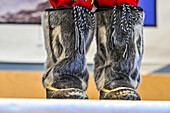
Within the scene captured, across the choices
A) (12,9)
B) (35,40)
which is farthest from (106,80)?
(12,9)

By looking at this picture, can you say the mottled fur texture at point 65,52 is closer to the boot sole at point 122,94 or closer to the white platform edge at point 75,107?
the boot sole at point 122,94

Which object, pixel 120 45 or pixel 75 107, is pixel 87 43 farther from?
pixel 75 107

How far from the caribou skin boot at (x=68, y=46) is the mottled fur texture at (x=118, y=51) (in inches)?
1.5

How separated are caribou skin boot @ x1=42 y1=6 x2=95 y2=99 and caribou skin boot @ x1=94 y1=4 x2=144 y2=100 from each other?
0.04 metres

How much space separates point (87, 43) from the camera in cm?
58

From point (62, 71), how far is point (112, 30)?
138 millimetres

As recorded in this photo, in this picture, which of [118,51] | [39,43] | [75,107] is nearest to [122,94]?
[118,51]

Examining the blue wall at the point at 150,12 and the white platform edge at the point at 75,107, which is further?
the blue wall at the point at 150,12

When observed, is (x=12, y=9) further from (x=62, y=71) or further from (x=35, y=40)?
(x=62, y=71)

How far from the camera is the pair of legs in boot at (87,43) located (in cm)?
54

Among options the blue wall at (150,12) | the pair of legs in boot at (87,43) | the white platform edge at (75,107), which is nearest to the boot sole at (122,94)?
the pair of legs in boot at (87,43)

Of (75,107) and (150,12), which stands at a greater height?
(150,12)

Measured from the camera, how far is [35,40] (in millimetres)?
1562

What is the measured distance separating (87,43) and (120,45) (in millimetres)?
75
